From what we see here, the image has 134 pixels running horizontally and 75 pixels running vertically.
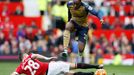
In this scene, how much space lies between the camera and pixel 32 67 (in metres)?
14.4

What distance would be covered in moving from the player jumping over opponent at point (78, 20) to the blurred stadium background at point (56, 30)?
7.27m

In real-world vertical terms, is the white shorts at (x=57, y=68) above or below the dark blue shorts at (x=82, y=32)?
below

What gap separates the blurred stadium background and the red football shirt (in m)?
10.6

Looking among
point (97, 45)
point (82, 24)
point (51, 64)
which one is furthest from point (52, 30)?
point (51, 64)

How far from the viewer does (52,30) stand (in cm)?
2816

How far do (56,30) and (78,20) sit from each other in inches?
431

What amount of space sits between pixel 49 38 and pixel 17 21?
1.95m

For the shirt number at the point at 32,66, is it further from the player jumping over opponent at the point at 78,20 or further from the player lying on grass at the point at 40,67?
the player jumping over opponent at the point at 78,20

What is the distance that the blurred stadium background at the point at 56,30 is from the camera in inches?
1054

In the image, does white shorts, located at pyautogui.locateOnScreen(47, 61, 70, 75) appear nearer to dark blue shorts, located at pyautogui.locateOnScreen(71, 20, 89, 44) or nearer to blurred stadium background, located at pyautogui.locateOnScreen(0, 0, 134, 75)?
dark blue shorts, located at pyautogui.locateOnScreen(71, 20, 89, 44)

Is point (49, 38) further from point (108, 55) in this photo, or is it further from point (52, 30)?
point (108, 55)

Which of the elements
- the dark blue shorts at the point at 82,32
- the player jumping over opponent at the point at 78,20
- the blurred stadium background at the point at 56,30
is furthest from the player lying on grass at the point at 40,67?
the blurred stadium background at the point at 56,30

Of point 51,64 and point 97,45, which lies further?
point 97,45

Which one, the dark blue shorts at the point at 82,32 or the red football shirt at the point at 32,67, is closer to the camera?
the red football shirt at the point at 32,67
